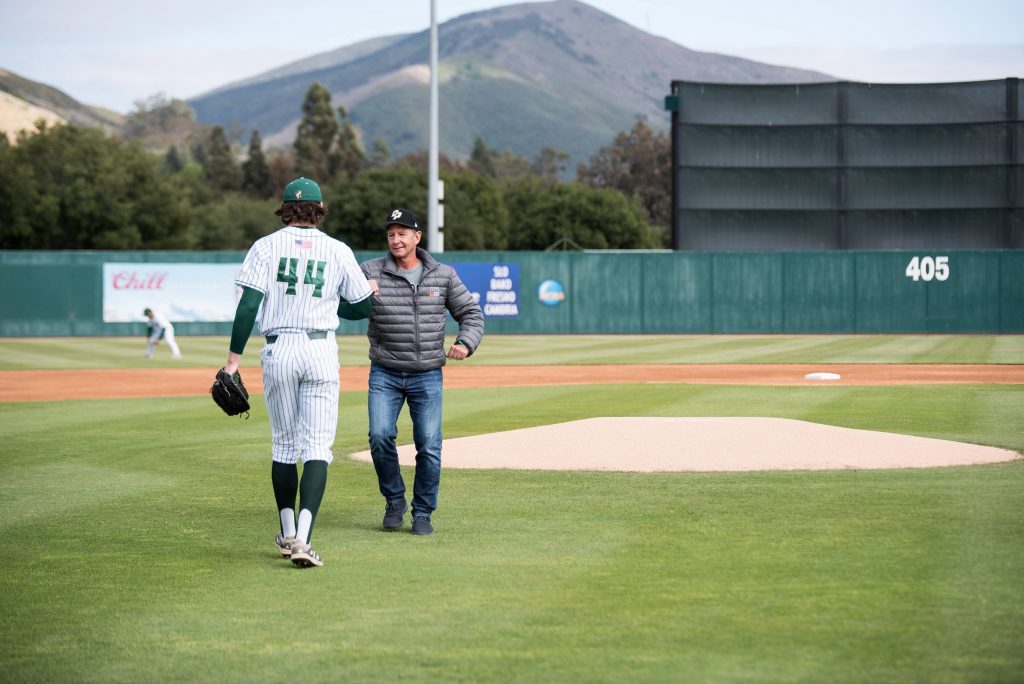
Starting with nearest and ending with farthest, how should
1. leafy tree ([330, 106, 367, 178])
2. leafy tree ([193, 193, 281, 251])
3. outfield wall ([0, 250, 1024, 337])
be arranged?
outfield wall ([0, 250, 1024, 337]) < leafy tree ([193, 193, 281, 251]) < leafy tree ([330, 106, 367, 178])

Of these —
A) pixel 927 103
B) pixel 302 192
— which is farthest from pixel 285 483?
pixel 927 103

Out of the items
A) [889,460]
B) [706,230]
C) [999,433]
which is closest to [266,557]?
[889,460]

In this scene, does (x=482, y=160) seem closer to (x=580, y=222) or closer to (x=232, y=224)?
(x=232, y=224)

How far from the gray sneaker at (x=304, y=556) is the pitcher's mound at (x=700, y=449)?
11.9 ft

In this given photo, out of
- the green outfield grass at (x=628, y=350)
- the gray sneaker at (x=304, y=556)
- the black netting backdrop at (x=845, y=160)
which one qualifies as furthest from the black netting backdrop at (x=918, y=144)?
the gray sneaker at (x=304, y=556)

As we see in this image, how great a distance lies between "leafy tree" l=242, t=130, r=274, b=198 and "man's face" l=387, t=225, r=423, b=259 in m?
131

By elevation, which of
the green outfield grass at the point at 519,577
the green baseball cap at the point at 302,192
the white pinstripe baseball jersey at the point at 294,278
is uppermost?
the green baseball cap at the point at 302,192

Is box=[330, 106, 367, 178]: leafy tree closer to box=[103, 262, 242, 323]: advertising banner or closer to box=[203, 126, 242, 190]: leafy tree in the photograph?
box=[203, 126, 242, 190]: leafy tree

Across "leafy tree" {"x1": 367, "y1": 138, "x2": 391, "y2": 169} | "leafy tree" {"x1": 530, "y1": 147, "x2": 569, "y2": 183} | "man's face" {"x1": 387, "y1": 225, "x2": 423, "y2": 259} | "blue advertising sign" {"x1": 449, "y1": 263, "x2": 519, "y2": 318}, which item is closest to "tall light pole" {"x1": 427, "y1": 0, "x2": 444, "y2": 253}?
"blue advertising sign" {"x1": 449, "y1": 263, "x2": 519, "y2": 318}

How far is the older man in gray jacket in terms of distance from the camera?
293 inches

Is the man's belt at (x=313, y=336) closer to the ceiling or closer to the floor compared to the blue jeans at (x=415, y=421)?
closer to the ceiling

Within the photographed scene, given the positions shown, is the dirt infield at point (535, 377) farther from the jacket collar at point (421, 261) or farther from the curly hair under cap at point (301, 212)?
the curly hair under cap at point (301, 212)

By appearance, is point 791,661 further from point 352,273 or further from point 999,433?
point 999,433

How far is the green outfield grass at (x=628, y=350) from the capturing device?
26.3 meters
